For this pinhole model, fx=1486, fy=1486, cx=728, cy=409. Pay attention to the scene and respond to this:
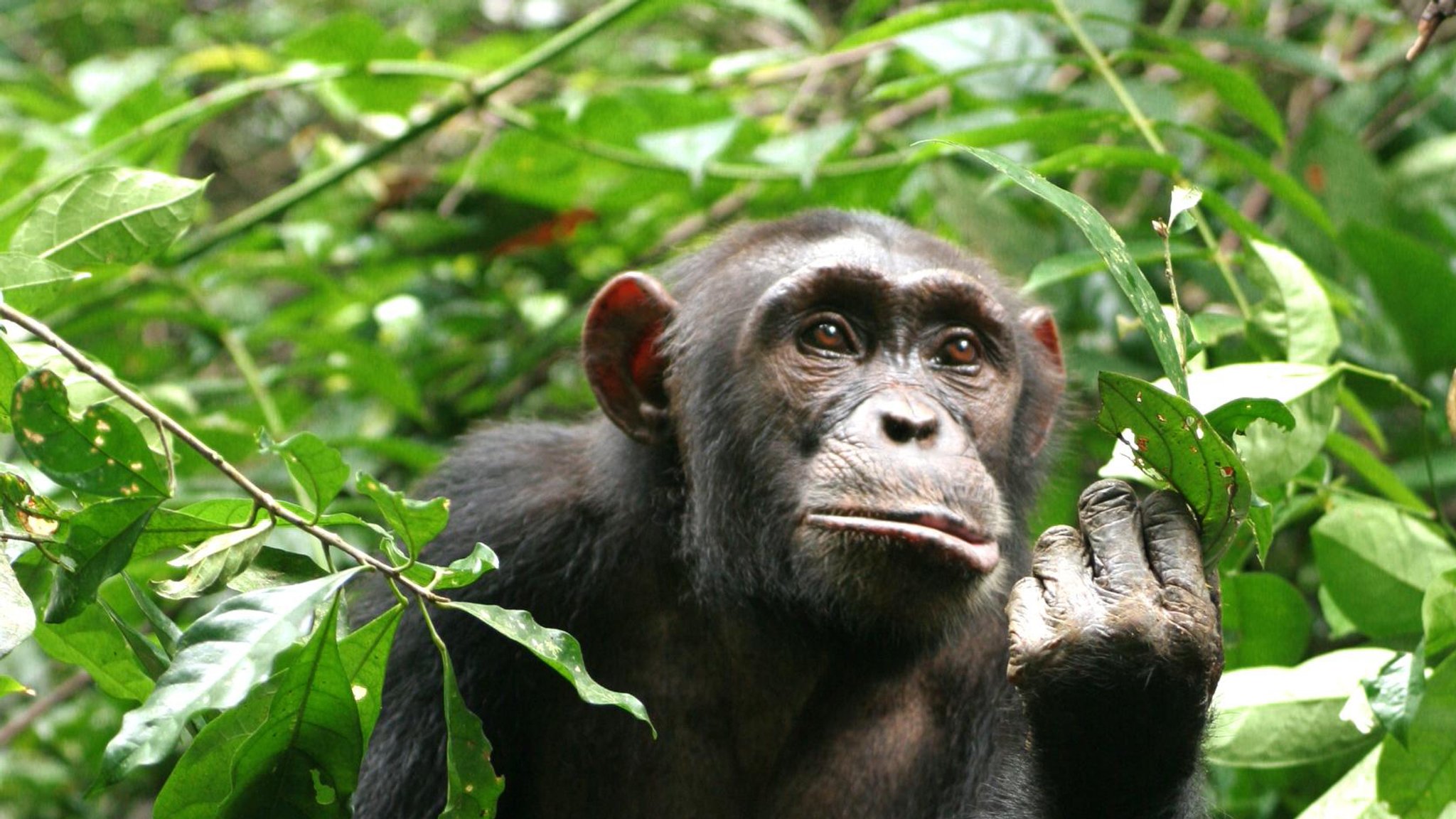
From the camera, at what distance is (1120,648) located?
9.62 ft

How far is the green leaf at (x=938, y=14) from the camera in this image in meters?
5.18

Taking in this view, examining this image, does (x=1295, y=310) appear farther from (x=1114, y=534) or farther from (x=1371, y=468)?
(x=1114, y=534)

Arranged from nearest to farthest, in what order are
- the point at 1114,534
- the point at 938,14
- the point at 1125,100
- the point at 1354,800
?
the point at 1114,534, the point at 1354,800, the point at 1125,100, the point at 938,14

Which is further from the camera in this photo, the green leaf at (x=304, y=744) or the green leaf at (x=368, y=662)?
the green leaf at (x=368, y=662)

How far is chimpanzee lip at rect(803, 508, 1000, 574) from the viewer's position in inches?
145

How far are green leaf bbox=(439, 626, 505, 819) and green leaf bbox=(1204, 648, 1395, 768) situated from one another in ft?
5.94

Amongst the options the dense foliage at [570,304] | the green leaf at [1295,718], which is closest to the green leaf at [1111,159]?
the dense foliage at [570,304]

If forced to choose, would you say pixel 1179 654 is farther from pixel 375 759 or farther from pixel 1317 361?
pixel 375 759

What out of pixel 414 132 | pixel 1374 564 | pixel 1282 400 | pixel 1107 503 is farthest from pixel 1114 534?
pixel 414 132

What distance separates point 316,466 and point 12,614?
55 centimetres

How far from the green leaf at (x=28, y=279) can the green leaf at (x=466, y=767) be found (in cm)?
123

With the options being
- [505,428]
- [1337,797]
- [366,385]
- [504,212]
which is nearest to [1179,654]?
[1337,797]

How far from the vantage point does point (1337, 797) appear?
3611 mm

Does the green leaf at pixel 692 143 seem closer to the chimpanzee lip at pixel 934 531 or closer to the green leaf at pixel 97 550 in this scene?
the chimpanzee lip at pixel 934 531
